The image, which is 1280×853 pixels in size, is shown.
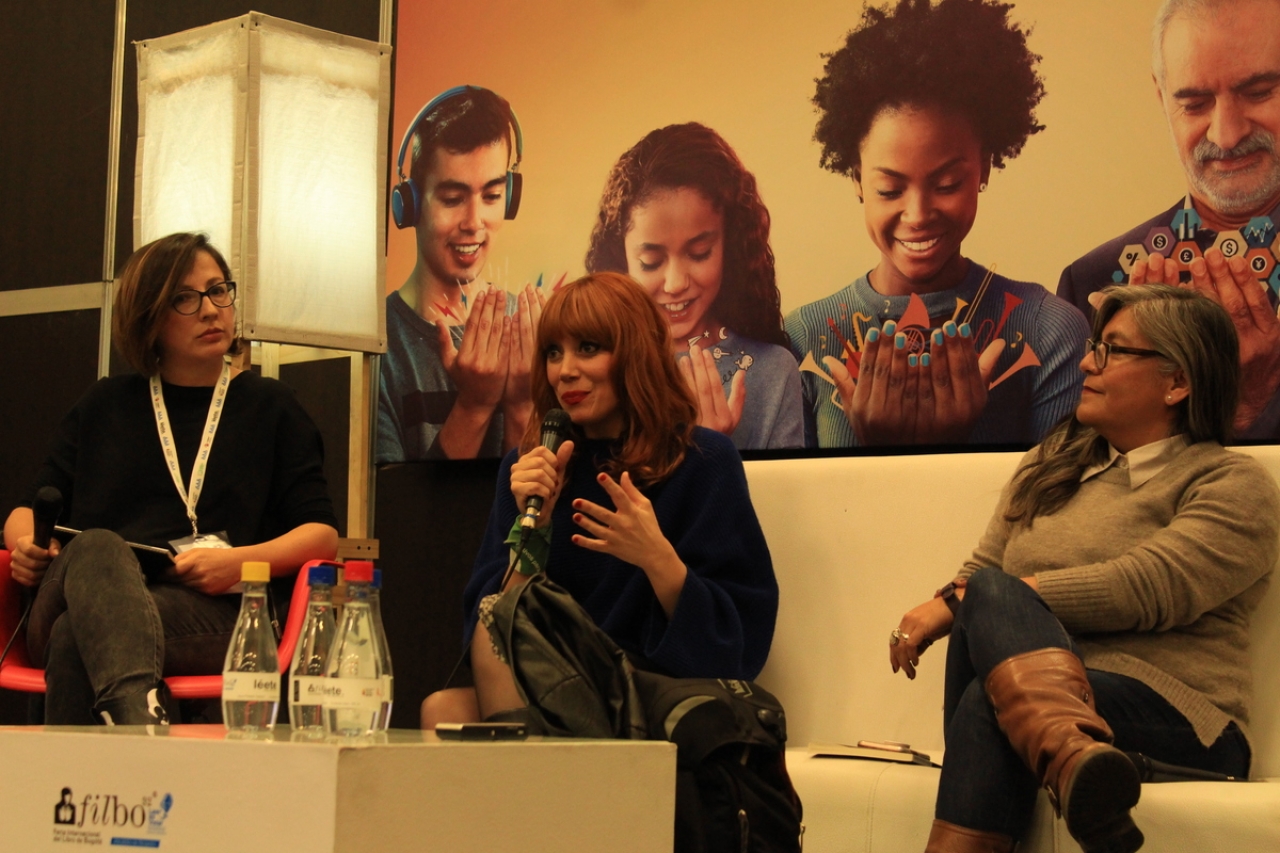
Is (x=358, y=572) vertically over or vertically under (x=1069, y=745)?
over

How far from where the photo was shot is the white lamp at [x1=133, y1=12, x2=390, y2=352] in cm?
308

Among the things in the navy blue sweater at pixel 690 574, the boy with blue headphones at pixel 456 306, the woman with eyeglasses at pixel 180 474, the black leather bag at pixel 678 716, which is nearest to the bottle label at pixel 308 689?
the black leather bag at pixel 678 716

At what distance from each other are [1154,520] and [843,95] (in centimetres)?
123

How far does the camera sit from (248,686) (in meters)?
1.58

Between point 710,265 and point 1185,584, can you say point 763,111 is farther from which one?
point 1185,584

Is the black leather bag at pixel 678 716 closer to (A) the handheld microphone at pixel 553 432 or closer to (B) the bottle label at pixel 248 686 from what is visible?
(A) the handheld microphone at pixel 553 432

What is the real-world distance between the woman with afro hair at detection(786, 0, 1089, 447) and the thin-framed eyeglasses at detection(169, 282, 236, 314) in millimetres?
1239

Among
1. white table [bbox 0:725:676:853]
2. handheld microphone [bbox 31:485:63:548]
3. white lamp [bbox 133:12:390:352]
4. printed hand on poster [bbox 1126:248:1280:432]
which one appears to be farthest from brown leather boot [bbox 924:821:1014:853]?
white lamp [bbox 133:12:390:352]

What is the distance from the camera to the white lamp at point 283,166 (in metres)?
3.08

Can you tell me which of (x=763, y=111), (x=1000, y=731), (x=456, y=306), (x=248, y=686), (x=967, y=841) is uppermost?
(x=763, y=111)

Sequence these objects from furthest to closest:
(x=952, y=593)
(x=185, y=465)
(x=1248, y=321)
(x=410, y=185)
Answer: (x=410, y=185) → (x=185, y=465) → (x=1248, y=321) → (x=952, y=593)

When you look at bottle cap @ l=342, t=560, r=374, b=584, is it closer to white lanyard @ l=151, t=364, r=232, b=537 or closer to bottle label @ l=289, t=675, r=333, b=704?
bottle label @ l=289, t=675, r=333, b=704

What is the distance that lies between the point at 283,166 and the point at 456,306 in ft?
1.92

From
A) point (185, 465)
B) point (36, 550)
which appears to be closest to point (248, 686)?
point (36, 550)
